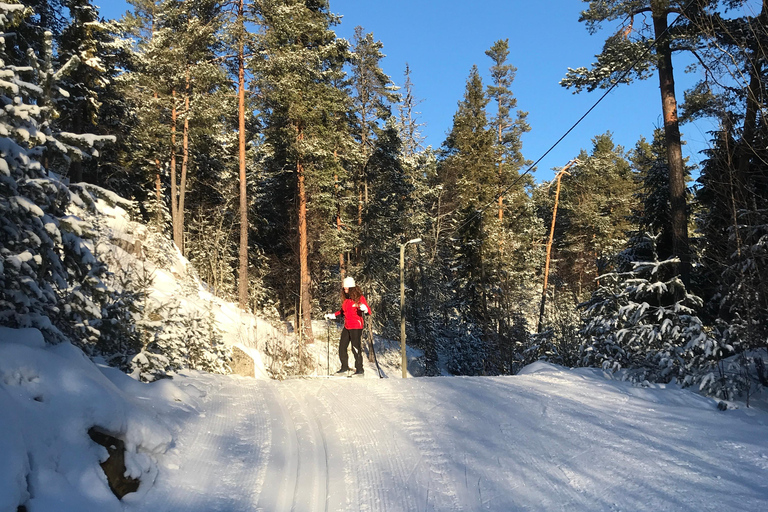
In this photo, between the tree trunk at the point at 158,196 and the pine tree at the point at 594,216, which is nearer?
the tree trunk at the point at 158,196

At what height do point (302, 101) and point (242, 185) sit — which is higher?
point (302, 101)

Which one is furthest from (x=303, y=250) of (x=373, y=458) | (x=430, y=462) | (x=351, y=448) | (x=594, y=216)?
(x=594, y=216)

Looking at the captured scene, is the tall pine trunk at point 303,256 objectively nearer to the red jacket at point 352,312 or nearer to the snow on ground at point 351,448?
the red jacket at point 352,312

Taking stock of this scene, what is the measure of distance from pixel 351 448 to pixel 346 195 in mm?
21999

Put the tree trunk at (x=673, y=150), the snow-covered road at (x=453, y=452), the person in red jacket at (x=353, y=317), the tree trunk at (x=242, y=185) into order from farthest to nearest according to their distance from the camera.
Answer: the tree trunk at (x=242, y=185) → the tree trunk at (x=673, y=150) → the person in red jacket at (x=353, y=317) → the snow-covered road at (x=453, y=452)

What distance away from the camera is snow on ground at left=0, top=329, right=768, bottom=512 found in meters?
3.67

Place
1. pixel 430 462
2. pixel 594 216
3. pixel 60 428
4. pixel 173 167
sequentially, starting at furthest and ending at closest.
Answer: pixel 594 216 → pixel 173 167 → pixel 430 462 → pixel 60 428

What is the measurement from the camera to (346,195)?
26.6 metres

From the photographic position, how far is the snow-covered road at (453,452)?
423 centimetres

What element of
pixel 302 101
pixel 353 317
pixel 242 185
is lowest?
pixel 353 317

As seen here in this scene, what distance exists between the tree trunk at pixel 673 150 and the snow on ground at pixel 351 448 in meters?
5.96

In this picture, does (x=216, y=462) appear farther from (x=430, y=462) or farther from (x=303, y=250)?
(x=303, y=250)

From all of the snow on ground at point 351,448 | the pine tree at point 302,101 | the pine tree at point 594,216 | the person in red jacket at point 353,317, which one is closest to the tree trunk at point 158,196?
the pine tree at point 302,101

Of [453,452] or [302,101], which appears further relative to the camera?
[302,101]
